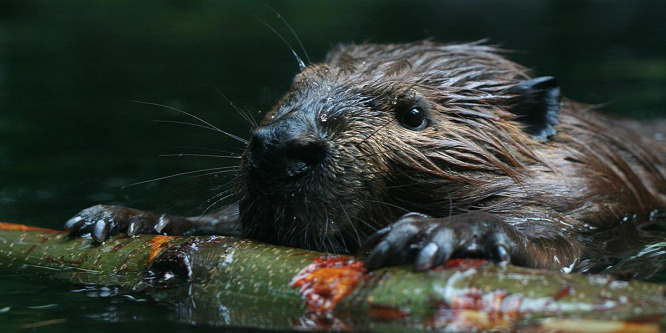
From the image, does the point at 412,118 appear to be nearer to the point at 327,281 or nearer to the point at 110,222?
the point at 327,281

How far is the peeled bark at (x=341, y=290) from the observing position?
248cm

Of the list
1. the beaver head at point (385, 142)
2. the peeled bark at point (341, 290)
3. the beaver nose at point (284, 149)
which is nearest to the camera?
the peeled bark at point (341, 290)

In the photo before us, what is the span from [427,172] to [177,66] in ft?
22.3

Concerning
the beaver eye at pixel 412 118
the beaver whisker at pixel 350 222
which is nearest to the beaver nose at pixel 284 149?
Answer: the beaver whisker at pixel 350 222

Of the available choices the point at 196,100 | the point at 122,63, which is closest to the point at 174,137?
the point at 196,100

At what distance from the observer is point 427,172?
3771 mm

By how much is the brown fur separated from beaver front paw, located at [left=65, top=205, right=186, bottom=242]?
692mm

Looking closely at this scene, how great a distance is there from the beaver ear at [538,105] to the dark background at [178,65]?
1.72m

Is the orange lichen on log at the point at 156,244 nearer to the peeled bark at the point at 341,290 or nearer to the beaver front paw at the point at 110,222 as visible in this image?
the peeled bark at the point at 341,290

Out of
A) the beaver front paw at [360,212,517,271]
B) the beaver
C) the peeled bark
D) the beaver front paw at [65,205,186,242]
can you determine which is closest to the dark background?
the beaver front paw at [65,205,186,242]

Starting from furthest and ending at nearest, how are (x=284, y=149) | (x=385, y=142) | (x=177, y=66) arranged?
(x=177, y=66), (x=385, y=142), (x=284, y=149)

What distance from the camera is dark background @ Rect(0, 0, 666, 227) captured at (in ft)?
21.5

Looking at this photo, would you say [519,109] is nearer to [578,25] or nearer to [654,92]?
[654,92]

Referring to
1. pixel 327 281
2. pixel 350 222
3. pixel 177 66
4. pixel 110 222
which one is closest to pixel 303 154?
pixel 350 222
